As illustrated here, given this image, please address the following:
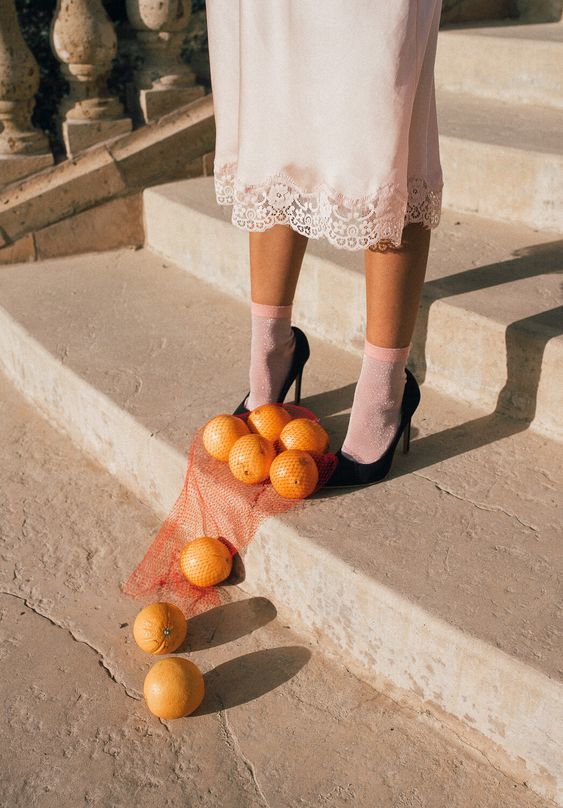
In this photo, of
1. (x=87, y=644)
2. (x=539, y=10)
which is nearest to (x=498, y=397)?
(x=87, y=644)

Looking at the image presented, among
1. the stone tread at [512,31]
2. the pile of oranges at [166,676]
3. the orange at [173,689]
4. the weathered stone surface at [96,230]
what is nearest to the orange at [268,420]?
the pile of oranges at [166,676]

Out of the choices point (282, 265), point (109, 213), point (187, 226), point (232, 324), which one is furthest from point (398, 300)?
point (109, 213)

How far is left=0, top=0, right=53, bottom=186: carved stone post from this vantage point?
12.2 feet

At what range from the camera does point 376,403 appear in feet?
7.43

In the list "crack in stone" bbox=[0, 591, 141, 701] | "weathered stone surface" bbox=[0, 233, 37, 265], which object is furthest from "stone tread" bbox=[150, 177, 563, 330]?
"crack in stone" bbox=[0, 591, 141, 701]

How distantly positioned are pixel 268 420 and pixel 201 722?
0.85 metres

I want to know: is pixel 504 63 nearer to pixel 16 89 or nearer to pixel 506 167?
pixel 506 167

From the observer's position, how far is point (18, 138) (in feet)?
12.7

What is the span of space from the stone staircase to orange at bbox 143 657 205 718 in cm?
36

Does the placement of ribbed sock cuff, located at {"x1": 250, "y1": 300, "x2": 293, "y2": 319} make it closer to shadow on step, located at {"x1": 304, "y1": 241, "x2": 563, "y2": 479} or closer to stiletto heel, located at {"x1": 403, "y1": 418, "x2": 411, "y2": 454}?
shadow on step, located at {"x1": 304, "y1": 241, "x2": 563, "y2": 479}

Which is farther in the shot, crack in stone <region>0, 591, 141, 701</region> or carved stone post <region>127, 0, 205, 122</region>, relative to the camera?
carved stone post <region>127, 0, 205, 122</region>

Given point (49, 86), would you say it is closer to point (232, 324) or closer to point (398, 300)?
point (232, 324)

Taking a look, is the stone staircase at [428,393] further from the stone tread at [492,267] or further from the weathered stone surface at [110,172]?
the weathered stone surface at [110,172]

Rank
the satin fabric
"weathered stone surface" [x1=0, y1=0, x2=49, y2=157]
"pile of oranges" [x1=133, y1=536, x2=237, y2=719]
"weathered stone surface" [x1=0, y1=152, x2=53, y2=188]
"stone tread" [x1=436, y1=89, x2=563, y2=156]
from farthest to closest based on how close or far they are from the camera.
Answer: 1. "weathered stone surface" [x1=0, y1=152, x2=53, y2=188]
2. "weathered stone surface" [x1=0, y1=0, x2=49, y2=157]
3. "stone tread" [x1=436, y1=89, x2=563, y2=156]
4. "pile of oranges" [x1=133, y1=536, x2=237, y2=719]
5. the satin fabric
